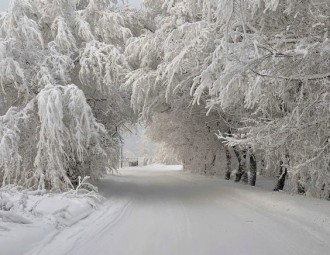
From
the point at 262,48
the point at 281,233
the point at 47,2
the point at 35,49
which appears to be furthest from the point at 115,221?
the point at 47,2

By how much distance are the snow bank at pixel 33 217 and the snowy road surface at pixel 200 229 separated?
0.20 metres

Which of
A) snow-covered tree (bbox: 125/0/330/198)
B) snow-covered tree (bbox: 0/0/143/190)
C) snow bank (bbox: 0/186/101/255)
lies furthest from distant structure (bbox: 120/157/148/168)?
snow bank (bbox: 0/186/101/255)

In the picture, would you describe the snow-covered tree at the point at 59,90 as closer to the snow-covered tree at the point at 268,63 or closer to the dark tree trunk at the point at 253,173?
the snow-covered tree at the point at 268,63

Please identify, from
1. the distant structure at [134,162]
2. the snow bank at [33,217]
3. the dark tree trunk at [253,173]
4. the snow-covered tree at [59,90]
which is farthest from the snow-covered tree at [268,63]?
the distant structure at [134,162]

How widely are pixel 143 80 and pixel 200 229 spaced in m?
6.87

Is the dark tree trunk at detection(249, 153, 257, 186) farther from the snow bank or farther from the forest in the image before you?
the snow bank

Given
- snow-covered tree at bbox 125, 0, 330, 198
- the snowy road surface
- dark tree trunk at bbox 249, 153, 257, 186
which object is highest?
snow-covered tree at bbox 125, 0, 330, 198

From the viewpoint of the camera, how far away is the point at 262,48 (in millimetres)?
8102

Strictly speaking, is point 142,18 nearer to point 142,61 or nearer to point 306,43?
point 142,61

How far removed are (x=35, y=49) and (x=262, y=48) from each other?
9486 mm

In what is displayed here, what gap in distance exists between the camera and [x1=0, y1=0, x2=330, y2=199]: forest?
29.0 ft

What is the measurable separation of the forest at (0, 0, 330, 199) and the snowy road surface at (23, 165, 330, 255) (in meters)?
1.17

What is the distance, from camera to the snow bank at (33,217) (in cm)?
709

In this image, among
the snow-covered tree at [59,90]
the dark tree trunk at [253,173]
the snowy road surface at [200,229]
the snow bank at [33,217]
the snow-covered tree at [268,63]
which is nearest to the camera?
the snow bank at [33,217]
